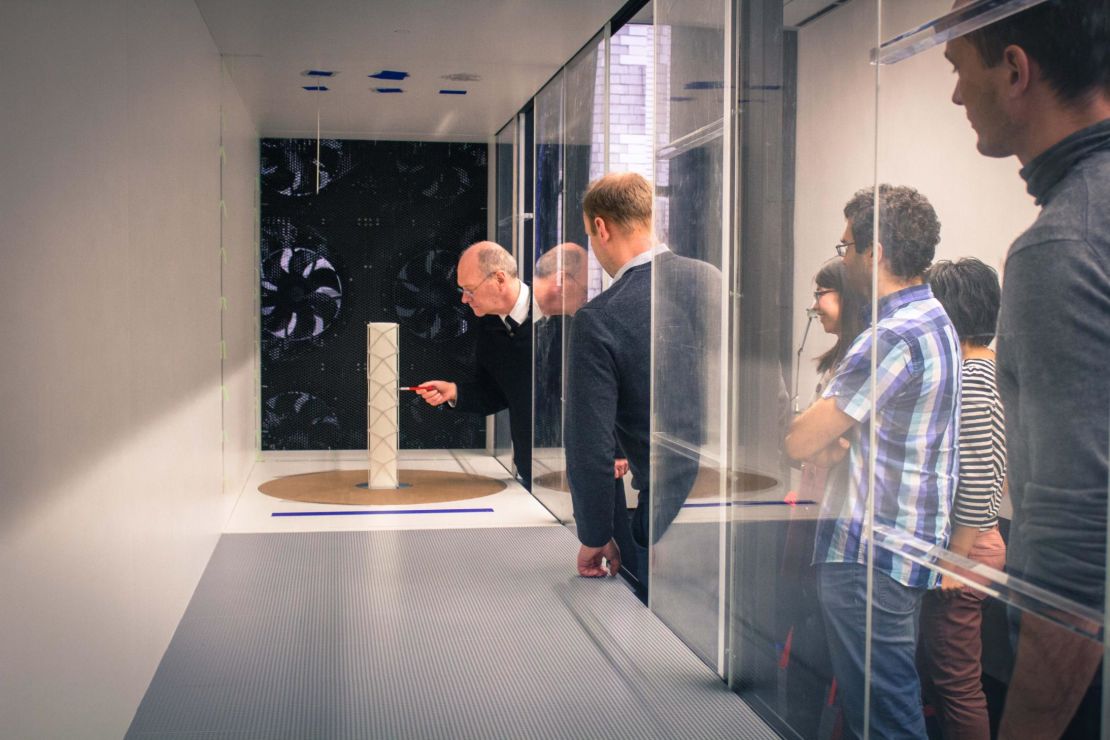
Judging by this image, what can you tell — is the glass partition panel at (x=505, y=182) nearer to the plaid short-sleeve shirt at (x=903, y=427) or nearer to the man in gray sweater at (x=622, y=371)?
the man in gray sweater at (x=622, y=371)

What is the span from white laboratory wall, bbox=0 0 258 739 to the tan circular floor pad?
6.13 feet

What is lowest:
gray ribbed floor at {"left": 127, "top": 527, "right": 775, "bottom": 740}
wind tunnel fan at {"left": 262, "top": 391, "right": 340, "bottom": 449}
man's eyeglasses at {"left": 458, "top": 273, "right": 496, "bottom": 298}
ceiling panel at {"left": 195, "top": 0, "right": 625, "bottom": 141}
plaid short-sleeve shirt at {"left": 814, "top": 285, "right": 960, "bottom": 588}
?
gray ribbed floor at {"left": 127, "top": 527, "right": 775, "bottom": 740}

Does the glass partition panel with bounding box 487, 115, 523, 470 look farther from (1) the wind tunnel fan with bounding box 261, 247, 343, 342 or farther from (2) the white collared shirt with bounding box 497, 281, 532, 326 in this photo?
(1) the wind tunnel fan with bounding box 261, 247, 343, 342

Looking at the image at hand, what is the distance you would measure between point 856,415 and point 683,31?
1546 millimetres

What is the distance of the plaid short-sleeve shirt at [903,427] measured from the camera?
1.94 meters

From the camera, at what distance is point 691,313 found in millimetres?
3273

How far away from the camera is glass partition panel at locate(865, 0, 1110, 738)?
1.59m

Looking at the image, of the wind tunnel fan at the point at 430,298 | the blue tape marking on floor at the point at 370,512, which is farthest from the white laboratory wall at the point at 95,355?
the wind tunnel fan at the point at 430,298

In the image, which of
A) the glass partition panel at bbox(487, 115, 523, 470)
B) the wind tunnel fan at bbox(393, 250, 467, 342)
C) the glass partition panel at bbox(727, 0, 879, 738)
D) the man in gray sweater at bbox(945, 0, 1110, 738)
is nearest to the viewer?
the man in gray sweater at bbox(945, 0, 1110, 738)

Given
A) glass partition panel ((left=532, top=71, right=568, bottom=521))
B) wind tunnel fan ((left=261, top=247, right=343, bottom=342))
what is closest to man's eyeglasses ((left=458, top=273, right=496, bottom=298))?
glass partition panel ((left=532, top=71, right=568, bottom=521))

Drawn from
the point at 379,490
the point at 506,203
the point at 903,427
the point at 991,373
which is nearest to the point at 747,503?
the point at 903,427

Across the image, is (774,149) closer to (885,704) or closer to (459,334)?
(885,704)

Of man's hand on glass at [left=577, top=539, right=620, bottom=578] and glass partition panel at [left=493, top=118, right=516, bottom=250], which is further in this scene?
glass partition panel at [left=493, top=118, right=516, bottom=250]

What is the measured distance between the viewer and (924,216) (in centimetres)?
197
